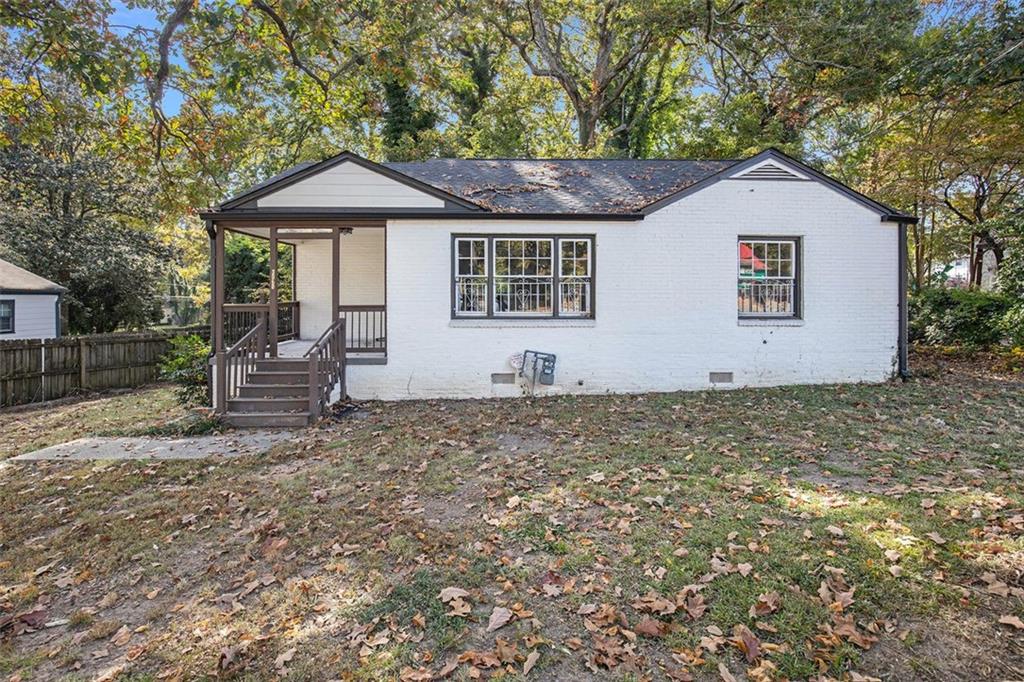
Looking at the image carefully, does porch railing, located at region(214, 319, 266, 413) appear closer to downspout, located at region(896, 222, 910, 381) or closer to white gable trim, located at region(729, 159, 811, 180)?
white gable trim, located at region(729, 159, 811, 180)

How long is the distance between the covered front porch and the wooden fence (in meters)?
4.20

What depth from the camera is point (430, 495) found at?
5.64 meters

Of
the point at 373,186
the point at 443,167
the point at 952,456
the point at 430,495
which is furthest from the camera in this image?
the point at 443,167

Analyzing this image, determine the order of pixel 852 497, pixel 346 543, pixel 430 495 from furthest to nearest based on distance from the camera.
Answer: pixel 430 495 → pixel 852 497 → pixel 346 543

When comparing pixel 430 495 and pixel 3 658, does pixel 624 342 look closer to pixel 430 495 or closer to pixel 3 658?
pixel 430 495

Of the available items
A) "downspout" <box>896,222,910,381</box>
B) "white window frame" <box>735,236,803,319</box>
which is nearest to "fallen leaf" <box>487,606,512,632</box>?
"white window frame" <box>735,236,803,319</box>

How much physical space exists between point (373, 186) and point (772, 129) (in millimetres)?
16504

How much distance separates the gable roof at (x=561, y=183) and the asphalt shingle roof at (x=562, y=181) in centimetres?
2

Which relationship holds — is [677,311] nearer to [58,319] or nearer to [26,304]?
[26,304]

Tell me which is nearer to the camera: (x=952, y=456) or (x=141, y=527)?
(x=141, y=527)

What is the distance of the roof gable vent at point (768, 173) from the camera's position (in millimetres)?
10914

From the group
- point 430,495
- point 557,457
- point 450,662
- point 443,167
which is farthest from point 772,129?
point 450,662

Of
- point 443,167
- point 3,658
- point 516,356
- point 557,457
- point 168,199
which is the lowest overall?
point 3,658

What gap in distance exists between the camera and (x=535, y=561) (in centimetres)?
422
